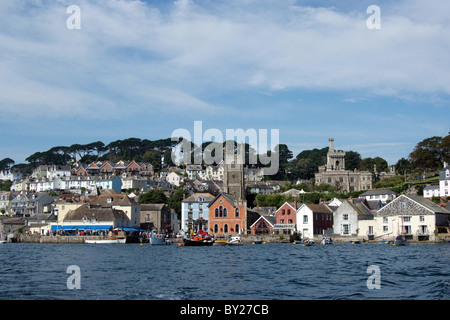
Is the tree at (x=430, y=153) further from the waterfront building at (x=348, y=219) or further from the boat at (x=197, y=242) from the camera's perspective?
the boat at (x=197, y=242)

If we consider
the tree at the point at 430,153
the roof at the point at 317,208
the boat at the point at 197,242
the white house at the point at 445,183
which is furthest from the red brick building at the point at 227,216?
the tree at the point at 430,153

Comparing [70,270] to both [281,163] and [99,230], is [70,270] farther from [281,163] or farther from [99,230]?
[281,163]

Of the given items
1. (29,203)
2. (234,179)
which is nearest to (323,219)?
(234,179)

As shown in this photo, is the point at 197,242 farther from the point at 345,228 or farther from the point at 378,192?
the point at 378,192

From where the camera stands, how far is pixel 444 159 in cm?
10706

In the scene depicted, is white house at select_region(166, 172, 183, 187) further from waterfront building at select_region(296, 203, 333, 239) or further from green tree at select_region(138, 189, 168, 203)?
waterfront building at select_region(296, 203, 333, 239)

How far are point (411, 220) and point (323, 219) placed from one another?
1565 cm

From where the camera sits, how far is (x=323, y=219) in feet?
278

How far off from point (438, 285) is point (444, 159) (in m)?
87.0

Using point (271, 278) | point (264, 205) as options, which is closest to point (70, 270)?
point (271, 278)

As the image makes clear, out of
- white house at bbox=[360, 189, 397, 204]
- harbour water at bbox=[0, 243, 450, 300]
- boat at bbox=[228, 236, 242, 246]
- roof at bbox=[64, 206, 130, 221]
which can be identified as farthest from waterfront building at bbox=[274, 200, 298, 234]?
harbour water at bbox=[0, 243, 450, 300]

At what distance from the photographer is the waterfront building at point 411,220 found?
7081 cm

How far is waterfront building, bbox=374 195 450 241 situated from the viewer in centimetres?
7081

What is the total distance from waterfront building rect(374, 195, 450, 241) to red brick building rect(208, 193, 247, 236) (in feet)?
75.2
